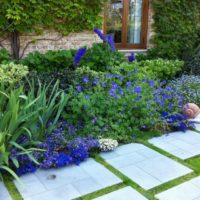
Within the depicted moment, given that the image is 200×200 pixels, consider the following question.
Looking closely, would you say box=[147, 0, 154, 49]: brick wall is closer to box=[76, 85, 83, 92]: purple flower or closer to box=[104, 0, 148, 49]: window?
box=[104, 0, 148, 49]: window

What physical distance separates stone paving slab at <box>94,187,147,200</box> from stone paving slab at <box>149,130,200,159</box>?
88 cm

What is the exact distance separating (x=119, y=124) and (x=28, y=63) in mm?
1873

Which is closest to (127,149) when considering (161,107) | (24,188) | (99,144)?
(99,144)

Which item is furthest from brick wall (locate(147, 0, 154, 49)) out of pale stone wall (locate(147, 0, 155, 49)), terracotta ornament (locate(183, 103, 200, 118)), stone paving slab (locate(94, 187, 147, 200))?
stone paving slab (locate(94, 187, 147, 200))

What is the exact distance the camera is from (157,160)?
9.21 feet

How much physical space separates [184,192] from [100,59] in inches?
108

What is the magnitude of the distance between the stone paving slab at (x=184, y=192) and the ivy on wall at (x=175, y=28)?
3.99 meters

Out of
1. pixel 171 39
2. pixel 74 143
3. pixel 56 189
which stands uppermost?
pixel 171 39

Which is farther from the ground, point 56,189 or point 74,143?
point 74,143

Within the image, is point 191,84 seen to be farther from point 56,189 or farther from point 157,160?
point 56,189

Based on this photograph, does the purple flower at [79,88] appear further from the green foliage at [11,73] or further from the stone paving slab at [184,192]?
the stone paving slab at [184,192]

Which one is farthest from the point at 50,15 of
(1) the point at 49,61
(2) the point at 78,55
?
(2) the point at 78,55

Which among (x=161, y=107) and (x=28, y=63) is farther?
(x=28, y=63)

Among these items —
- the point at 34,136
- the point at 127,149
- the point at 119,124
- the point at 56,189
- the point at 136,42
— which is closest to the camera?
the point at 56,189
